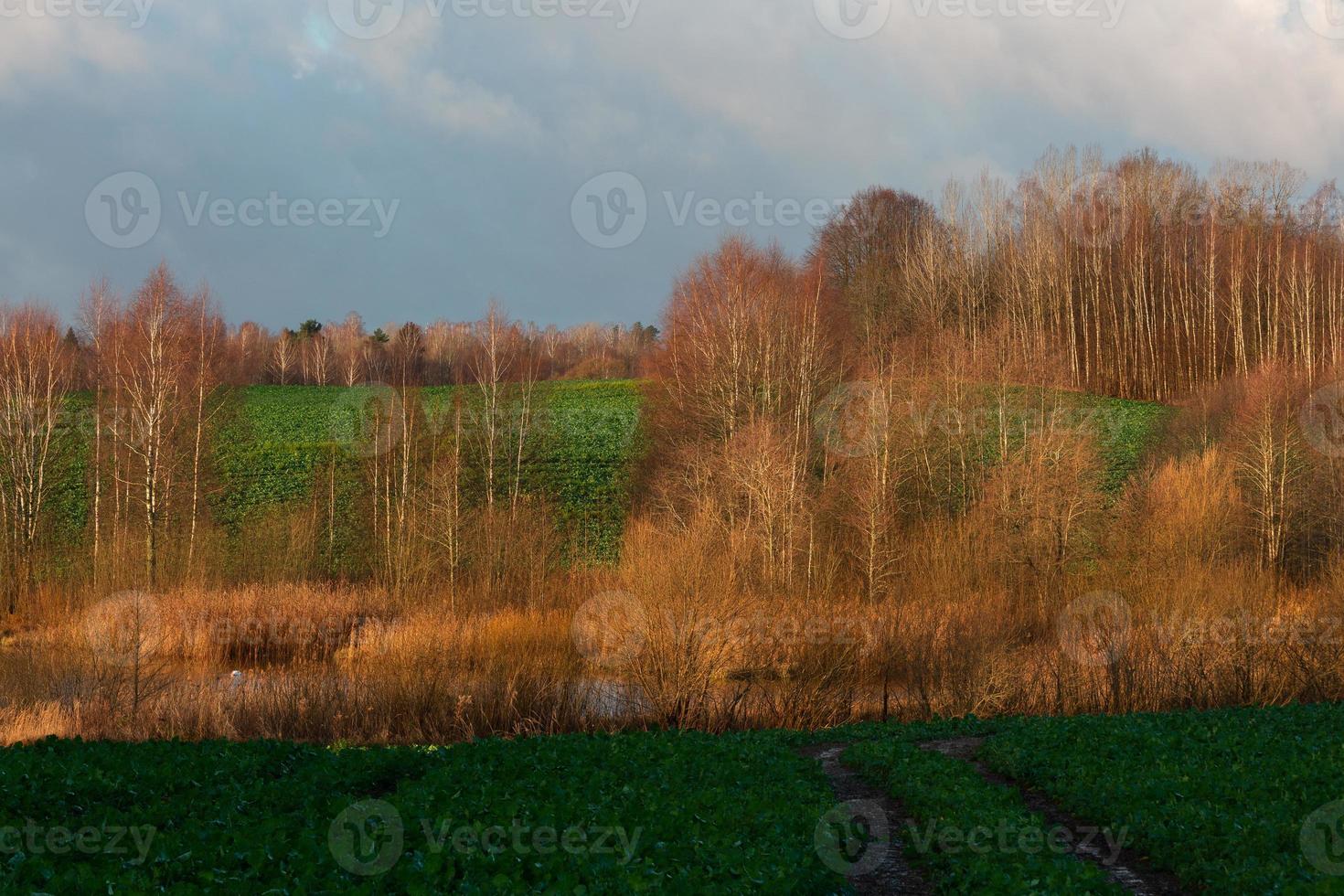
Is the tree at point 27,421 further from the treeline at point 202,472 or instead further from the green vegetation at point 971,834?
the green vegetation at point 971,834

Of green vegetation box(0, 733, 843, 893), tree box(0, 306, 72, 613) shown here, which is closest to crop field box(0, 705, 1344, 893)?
green vegetation box(0, 733, 843, 893)

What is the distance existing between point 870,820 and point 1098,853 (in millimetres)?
3258

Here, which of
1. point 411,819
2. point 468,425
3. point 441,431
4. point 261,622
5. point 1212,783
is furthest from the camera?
point 468,425

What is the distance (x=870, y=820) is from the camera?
14.6 m

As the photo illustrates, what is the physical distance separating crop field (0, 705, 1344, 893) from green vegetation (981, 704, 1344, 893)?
0.04m

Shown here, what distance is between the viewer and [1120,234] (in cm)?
7469

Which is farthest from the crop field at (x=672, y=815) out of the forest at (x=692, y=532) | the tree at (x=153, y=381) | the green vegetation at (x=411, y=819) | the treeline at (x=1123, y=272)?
the treeline at (x=1123, y=272)

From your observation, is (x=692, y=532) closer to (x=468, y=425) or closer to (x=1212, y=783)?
(x=1212, y=783)

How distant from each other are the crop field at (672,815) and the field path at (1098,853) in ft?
0.21

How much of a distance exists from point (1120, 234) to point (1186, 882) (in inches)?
2858

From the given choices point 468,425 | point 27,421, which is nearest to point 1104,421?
point 468,425

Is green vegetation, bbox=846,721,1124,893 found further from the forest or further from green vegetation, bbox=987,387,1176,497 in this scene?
green vegetation, bbox=987,387,1176,497

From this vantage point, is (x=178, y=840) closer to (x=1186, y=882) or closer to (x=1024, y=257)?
(x=1186, y=882)

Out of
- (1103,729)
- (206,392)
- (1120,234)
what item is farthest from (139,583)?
(1120,234)
